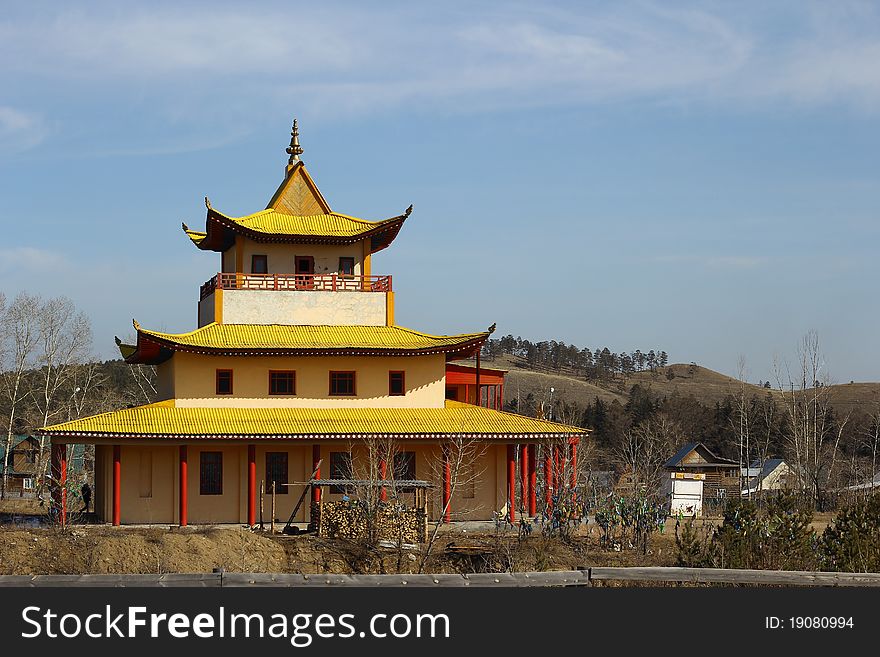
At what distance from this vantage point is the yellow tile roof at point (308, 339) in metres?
37.3

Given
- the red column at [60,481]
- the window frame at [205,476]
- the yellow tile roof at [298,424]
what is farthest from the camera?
the window frame at [205,476]

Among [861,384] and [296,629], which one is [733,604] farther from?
[861,384]

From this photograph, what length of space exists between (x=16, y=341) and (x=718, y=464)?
156 feet

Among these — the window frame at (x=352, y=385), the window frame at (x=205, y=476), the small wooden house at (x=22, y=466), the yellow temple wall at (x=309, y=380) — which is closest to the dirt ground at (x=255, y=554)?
the window frame at (x=205, y=476)

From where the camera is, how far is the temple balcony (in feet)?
131

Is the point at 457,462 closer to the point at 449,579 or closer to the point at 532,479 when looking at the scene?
the point at 532,479

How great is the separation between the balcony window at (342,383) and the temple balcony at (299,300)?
2204 mm

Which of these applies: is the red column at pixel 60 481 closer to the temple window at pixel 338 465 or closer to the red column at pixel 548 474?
the temple window at pixel 338 465

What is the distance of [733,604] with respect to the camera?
16109 mm

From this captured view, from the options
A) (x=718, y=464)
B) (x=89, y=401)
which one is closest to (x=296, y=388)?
(x=89, y=401)

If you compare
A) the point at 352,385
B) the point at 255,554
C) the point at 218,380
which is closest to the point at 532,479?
the point at 352,385

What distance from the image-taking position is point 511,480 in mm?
38406

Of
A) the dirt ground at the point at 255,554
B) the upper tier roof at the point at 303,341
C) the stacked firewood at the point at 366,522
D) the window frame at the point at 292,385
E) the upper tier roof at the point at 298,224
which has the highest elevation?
the upper tier roof at the point at 298,224

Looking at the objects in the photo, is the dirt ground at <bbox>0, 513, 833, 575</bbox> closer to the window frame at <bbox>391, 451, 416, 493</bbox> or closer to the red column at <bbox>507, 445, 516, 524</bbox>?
the window frame at <bbox>391, 451, 416, 493</bbox>
